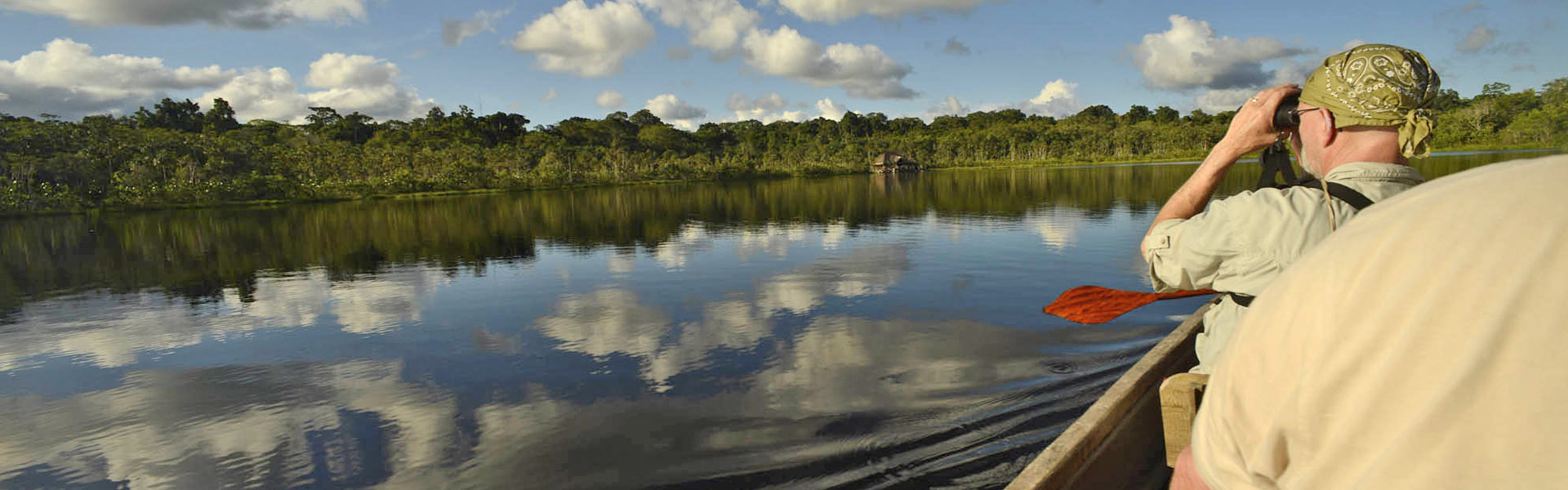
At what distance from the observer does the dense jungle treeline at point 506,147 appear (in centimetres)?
3969

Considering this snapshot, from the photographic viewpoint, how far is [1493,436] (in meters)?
0.53

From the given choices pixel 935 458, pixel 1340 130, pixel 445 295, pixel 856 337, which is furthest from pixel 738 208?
pixel 1340 130

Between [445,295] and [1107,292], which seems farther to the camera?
[445,295]

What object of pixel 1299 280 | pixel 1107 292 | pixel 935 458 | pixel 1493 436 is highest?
pixel 1299 280

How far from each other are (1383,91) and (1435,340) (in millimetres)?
1599

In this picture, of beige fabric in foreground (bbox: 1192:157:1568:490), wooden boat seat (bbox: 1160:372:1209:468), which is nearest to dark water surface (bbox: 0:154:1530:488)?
wooden boat seat (bbox: 1160:372:1209:468)

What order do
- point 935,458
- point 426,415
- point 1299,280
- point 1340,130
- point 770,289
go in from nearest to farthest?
point 1299,280 → point 1340,130 → point 935,458 → point 426,415 → point 770,289

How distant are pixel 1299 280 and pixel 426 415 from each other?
19.0 feet

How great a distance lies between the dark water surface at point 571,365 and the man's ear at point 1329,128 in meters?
2.55

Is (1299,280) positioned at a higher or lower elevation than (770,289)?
higher

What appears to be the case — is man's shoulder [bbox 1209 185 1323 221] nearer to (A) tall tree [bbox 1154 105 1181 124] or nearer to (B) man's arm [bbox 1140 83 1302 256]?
(B) man's arm [bbox 1140 83 1302 256]

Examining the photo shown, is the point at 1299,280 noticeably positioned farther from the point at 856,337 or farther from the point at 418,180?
the point at 418,180

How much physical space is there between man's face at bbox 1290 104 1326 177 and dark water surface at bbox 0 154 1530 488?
245 centimetres

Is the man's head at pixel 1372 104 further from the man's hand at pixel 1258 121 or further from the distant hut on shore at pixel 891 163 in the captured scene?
the distant hut on shore at pixel 891 163
